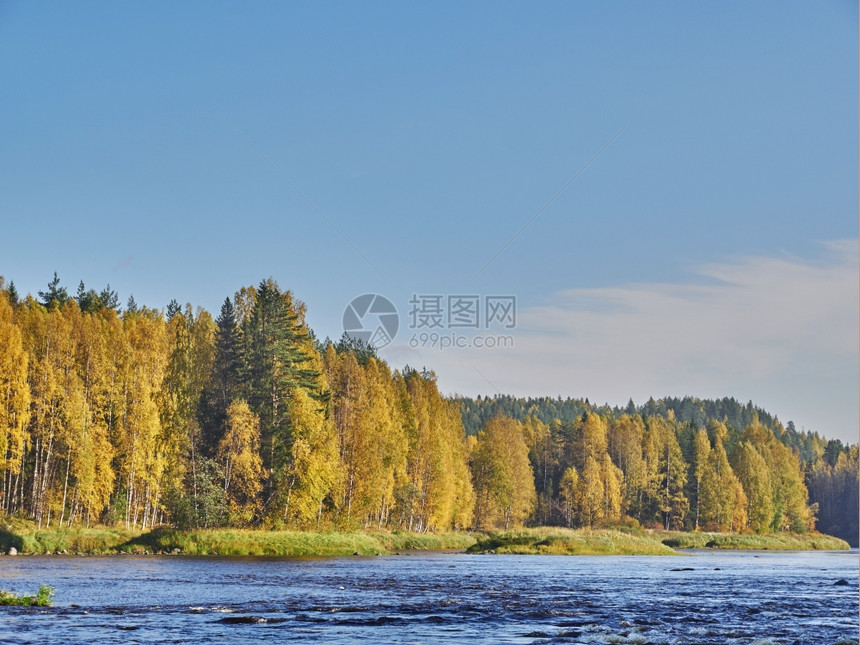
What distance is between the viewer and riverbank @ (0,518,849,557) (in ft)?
172

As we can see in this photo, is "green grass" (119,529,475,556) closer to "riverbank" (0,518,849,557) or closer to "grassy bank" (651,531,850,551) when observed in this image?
"riverbank" (0,518,849,557)

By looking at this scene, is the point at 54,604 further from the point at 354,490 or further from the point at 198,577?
the point at 354,490

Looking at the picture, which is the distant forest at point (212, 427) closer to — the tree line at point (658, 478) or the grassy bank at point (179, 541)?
the grassy bank at point (179, 541)

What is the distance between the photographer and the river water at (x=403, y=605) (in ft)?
73.8

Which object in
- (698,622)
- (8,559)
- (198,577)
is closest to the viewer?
(698,622)

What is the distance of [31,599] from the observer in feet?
88.2

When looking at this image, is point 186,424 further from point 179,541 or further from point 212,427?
point 179,541

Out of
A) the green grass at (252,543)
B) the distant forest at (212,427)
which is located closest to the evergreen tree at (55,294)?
the distant forest at (212,427)

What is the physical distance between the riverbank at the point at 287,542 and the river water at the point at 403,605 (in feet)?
14.3

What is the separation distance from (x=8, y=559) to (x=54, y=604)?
20.8 meters

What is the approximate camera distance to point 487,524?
10881 cm

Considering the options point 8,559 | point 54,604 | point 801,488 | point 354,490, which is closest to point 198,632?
point 54,604

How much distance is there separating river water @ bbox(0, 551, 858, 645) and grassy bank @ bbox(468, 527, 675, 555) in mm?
25572

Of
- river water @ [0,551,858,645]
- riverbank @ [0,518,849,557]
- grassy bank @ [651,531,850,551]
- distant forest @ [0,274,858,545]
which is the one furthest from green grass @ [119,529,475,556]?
grassy bank @ [651,531,850,551]
